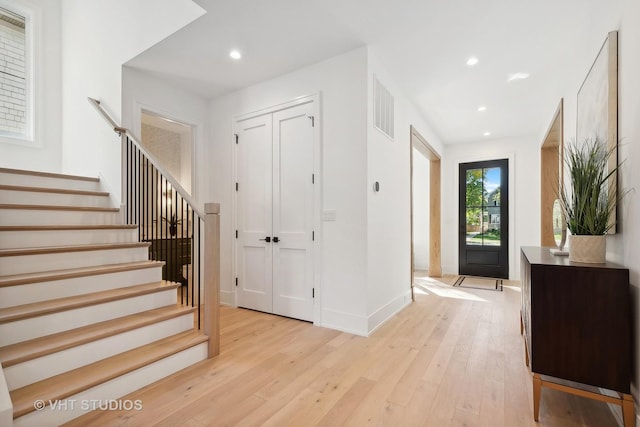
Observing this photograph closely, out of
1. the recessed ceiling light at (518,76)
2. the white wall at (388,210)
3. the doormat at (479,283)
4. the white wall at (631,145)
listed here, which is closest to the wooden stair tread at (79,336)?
the white wall at (388,210)

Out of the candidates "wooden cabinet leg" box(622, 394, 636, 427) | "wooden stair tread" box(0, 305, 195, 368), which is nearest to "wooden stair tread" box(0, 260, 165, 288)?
"wooden stair tread" box(0, 305, 195, 368)

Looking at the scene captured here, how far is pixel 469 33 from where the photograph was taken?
2713 millimetres

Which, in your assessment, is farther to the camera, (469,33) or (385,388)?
(469,33)

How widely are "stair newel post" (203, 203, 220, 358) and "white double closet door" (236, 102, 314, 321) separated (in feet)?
3.62

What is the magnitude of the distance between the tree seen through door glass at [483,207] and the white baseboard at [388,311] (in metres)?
2.90

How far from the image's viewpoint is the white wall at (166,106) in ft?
11.3

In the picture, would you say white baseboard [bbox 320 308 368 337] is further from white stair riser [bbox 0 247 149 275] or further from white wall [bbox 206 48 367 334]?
white stair riser [bbox 0 247 149 275]

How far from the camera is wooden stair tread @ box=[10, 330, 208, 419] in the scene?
163 cm

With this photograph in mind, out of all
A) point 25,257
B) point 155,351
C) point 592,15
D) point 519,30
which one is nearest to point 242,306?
point 155,351

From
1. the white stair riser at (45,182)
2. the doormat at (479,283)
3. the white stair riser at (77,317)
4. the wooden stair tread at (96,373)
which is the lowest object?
the doormat at (479,283)

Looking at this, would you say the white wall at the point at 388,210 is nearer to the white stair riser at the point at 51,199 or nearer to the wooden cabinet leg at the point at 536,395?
the wooden cabinet leg at the point at 536,395

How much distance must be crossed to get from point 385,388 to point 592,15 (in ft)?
10.7

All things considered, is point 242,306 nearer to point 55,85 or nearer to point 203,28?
point 203,28

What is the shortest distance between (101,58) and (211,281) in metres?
3.19
